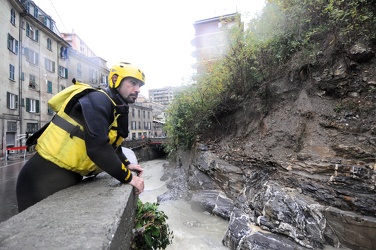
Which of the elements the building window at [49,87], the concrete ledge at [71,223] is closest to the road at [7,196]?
the concrete ledge at [71,223]

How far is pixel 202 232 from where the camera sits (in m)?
6.16

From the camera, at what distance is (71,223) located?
1.18 meters

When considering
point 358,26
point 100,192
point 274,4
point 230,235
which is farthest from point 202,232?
point 274,4

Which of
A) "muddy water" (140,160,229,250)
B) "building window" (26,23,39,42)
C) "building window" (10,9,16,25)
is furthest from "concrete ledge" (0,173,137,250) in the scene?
"building window" (26,23,39,42)

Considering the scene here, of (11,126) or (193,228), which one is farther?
(11,126)

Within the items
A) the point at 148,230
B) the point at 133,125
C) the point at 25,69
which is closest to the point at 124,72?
the point at 148,230

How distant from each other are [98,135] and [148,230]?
120 centimetres

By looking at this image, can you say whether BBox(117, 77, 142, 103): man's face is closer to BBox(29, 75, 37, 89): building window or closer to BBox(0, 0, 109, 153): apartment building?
BBox(0, 0, 109, 153): apartment building

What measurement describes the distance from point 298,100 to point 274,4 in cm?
429

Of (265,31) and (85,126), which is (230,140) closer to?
(265,31)

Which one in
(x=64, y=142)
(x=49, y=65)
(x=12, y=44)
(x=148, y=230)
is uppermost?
(x=12, y=44)

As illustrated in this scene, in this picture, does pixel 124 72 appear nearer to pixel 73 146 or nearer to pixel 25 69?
pixel 73 146

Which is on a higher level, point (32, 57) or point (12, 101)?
point (32, 57)

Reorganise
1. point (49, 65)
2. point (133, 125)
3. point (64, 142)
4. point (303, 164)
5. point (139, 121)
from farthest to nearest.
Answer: point (139, 121), point (133, 125), point (49, 65), point (303, 164), point (64, 142)
